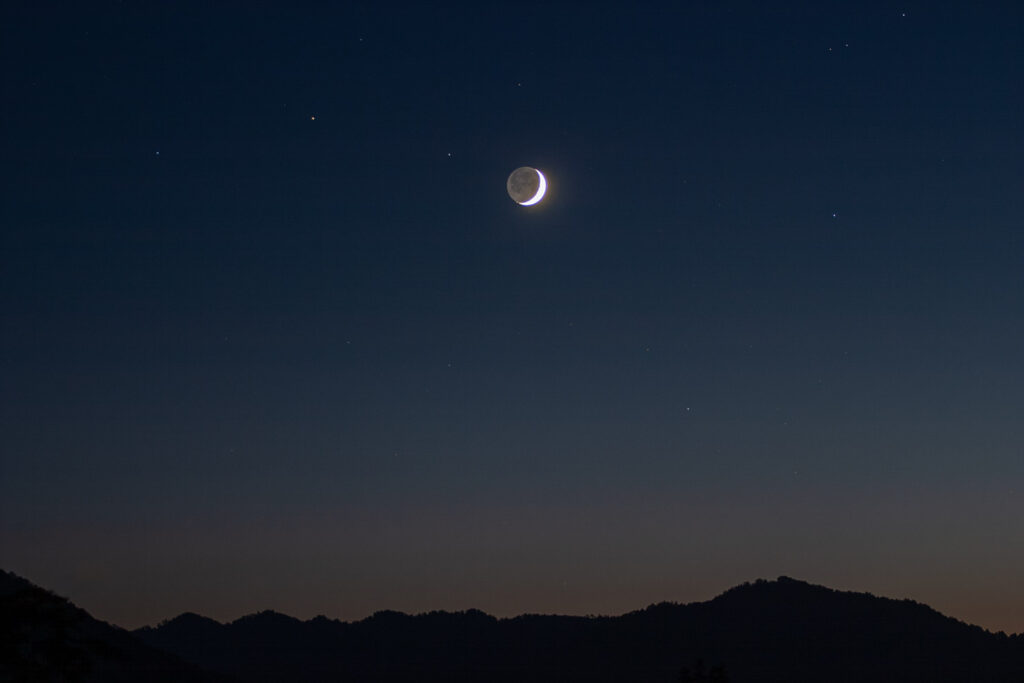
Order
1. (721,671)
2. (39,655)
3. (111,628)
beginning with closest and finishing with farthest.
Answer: (39,655) → (721,671) → (111,628)

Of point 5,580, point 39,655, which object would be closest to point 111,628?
point 5,580

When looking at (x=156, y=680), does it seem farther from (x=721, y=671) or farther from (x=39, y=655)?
(x=39, y=655)

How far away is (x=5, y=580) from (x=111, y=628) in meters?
29.9

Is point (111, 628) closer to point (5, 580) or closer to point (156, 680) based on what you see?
point (156, 680)

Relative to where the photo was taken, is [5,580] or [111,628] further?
[111,628]

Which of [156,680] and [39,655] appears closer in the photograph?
[39,655]

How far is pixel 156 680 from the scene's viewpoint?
197875 millimetres

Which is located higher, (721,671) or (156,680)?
(156,680)

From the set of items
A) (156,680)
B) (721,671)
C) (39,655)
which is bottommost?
(39,655)

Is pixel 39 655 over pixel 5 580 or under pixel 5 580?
under

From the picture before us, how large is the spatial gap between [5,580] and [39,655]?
17569 centimetres

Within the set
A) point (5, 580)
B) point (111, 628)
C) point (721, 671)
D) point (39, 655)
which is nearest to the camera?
point (39, 655)

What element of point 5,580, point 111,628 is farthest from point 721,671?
point 111,628

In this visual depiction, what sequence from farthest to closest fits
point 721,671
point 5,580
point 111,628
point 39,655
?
point 111,628 → point 5,580 → point 721,671 → point 39,655
